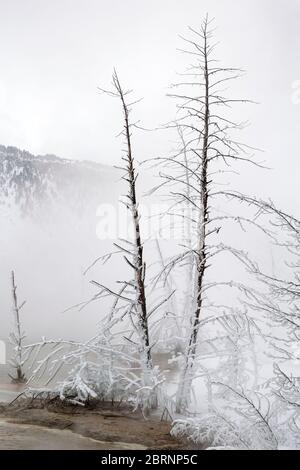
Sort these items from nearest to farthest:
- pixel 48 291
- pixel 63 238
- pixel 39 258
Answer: pixel 48 291 → pixel 39 258 → pixel 63 238

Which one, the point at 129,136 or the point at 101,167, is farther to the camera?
the point at 101,167

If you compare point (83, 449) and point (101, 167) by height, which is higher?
point (101, 167)

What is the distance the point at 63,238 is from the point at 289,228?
376ft

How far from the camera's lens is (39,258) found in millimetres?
106750

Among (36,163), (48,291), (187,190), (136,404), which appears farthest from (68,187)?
(136,404)

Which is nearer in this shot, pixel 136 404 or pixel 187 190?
pixel 136 404

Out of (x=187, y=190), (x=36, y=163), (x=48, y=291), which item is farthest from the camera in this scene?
(x=36, y=163)

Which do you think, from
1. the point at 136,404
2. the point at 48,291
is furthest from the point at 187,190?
the point at 48,291

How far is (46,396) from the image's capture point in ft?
48.9

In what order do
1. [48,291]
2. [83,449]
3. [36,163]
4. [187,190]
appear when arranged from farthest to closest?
[36,163] → [48,291] → [187,190] → [83,449]

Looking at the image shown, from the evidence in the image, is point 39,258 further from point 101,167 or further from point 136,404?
point 136,404

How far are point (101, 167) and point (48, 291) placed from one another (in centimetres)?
7427

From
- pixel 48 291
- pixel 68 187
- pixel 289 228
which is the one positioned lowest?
pixel 48 291
